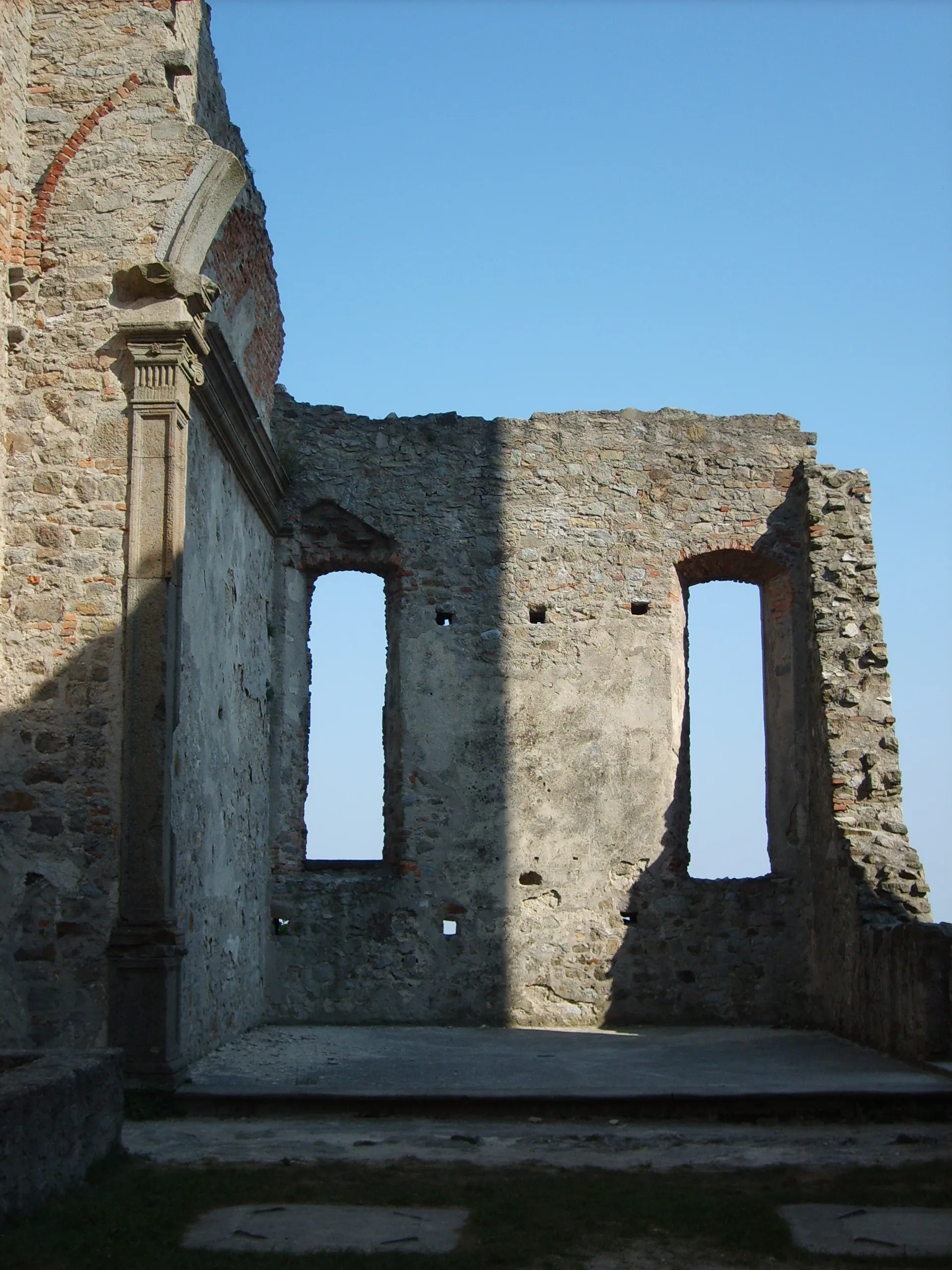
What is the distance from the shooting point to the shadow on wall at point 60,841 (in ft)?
22.6

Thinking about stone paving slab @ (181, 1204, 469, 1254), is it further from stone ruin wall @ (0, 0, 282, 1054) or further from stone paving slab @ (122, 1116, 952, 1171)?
stone ruin wall @ (0, 0, 282, 1054)

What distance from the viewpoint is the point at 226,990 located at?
8758mm

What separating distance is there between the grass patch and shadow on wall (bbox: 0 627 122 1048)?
1908mm

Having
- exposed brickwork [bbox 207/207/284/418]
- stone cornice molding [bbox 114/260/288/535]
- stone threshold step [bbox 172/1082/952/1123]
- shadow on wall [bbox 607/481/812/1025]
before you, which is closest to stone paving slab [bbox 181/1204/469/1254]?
stone threshold step [bbox 172/1082/952/1123]

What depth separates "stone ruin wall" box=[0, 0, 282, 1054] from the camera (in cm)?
701

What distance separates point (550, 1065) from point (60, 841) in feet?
10.3

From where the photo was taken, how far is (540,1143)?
584cm

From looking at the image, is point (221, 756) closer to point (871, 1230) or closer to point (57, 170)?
point (57, 170)

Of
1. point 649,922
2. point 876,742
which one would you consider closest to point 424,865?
point 649,922

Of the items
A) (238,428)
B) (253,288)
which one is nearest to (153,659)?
(238,428)

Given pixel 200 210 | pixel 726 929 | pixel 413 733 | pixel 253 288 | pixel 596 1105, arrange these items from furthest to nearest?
1. pixel 413 733
2. pixel 726 929
3. pixel 253 288
4. pixel 200 210
5. pixel 596 1105

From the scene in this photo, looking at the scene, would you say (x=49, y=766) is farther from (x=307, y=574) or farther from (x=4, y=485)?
(x=307, y=574)

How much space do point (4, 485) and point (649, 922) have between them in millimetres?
6052

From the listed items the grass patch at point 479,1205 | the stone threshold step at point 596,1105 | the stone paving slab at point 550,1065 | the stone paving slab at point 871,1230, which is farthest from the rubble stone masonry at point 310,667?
the stone paving slab at point 871,1230
